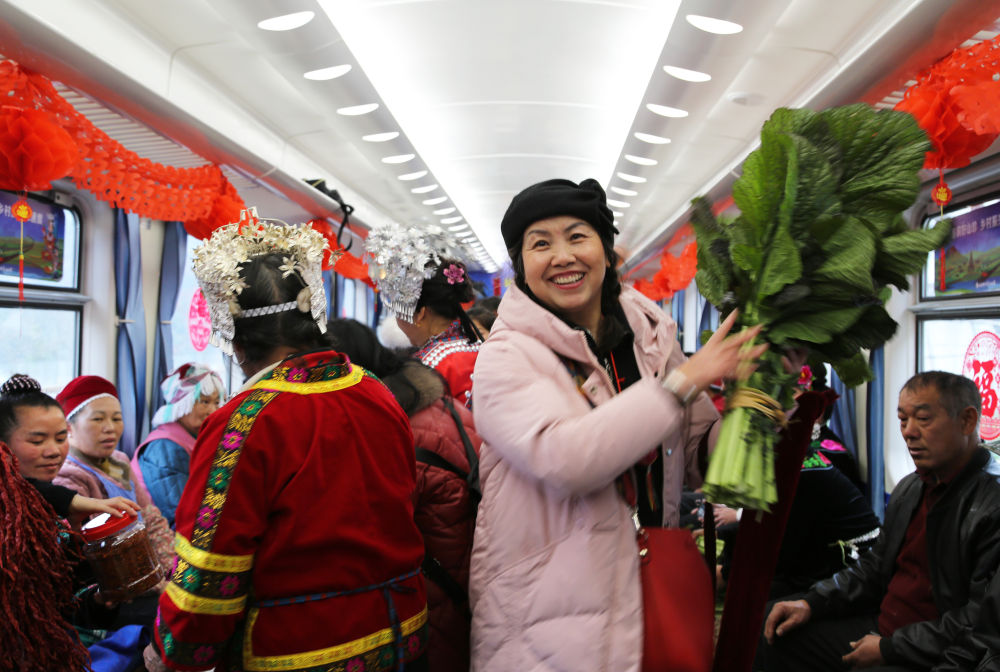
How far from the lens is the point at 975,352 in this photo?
4430 mm

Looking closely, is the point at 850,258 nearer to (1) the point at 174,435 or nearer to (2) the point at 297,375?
(2) the point at 297,375

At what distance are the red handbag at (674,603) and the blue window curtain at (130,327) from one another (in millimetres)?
4732

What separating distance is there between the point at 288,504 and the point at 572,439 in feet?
2.02

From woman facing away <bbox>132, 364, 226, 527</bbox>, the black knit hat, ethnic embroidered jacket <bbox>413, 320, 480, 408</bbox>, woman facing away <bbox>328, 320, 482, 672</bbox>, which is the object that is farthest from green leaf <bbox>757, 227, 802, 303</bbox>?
woman facing away <bbox>132, 364, 226, 527</bbox>

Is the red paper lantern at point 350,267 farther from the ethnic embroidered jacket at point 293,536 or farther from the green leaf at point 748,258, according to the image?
the green leaf at point 748,258

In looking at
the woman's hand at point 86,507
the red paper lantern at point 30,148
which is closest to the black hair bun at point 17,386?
the woman's hand at point 86,507

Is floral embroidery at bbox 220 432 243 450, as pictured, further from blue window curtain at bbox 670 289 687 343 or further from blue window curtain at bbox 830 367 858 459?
blue window curtain at bbox 670 289 687 343

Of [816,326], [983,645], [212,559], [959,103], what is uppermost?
[959,103]

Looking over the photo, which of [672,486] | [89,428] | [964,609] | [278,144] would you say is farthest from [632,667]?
[278,144]

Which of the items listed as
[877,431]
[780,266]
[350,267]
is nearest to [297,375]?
[780,266]

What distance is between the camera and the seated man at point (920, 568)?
2215 mm

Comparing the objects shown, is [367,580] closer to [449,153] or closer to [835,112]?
[835,112]

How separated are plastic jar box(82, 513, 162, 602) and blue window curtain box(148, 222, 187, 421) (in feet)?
12.1

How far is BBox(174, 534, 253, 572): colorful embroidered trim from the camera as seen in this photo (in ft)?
4.33
